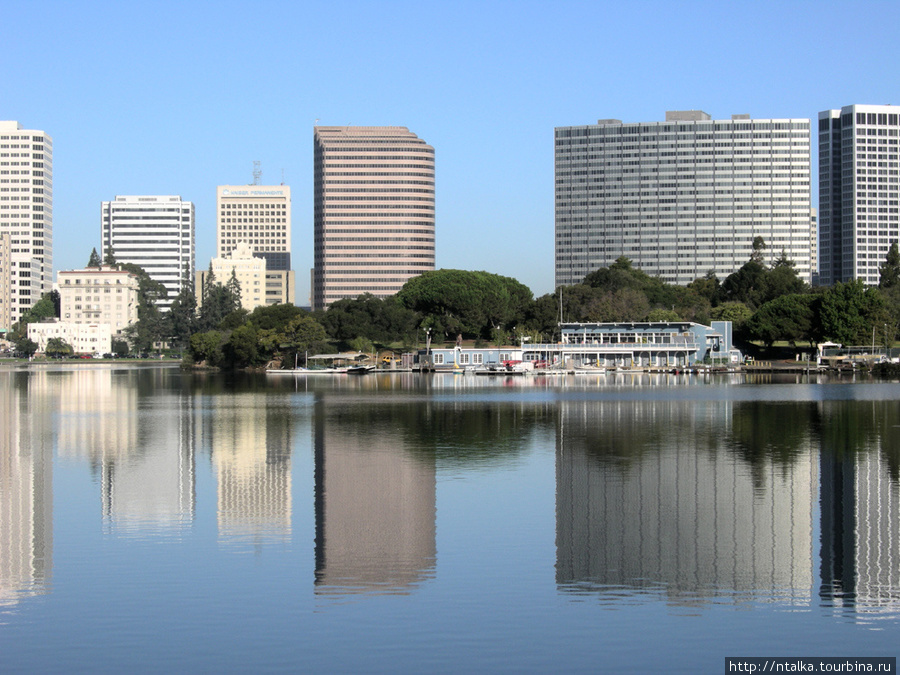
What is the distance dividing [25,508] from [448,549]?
1226 centimetres

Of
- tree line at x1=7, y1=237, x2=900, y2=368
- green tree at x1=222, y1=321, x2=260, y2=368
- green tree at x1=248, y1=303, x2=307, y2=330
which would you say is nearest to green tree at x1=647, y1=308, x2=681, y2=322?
tree line at x1=7, y1=237, x2=900, y2=368

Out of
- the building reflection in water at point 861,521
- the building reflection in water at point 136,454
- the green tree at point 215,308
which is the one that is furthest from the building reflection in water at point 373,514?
the green tree at point 215,308

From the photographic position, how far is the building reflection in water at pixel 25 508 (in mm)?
18047

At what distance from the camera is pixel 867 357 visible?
106m

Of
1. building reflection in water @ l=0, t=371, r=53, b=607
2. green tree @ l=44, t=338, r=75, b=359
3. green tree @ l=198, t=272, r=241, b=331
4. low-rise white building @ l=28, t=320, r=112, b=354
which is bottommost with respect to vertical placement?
building reflection in water @ l=0, t=371, r=53, b=607

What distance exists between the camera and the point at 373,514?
2358 centimetres

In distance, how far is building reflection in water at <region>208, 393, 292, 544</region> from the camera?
22.4 m

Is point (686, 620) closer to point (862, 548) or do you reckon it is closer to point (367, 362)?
point (862, 548)

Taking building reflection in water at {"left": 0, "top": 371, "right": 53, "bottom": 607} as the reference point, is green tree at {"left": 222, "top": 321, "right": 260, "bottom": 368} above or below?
above

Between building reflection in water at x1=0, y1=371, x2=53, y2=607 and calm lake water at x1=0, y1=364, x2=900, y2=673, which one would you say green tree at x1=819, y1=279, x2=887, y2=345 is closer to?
calm lake water at x1=0, y1=364, x2=900, y2=673

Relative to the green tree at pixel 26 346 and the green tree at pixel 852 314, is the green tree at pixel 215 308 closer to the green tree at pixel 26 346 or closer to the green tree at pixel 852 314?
the green tree at pixel 26 346

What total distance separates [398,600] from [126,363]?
6518 inches

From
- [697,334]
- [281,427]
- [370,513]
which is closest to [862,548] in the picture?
[370,513]

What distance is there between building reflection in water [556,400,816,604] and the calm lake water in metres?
0.09
